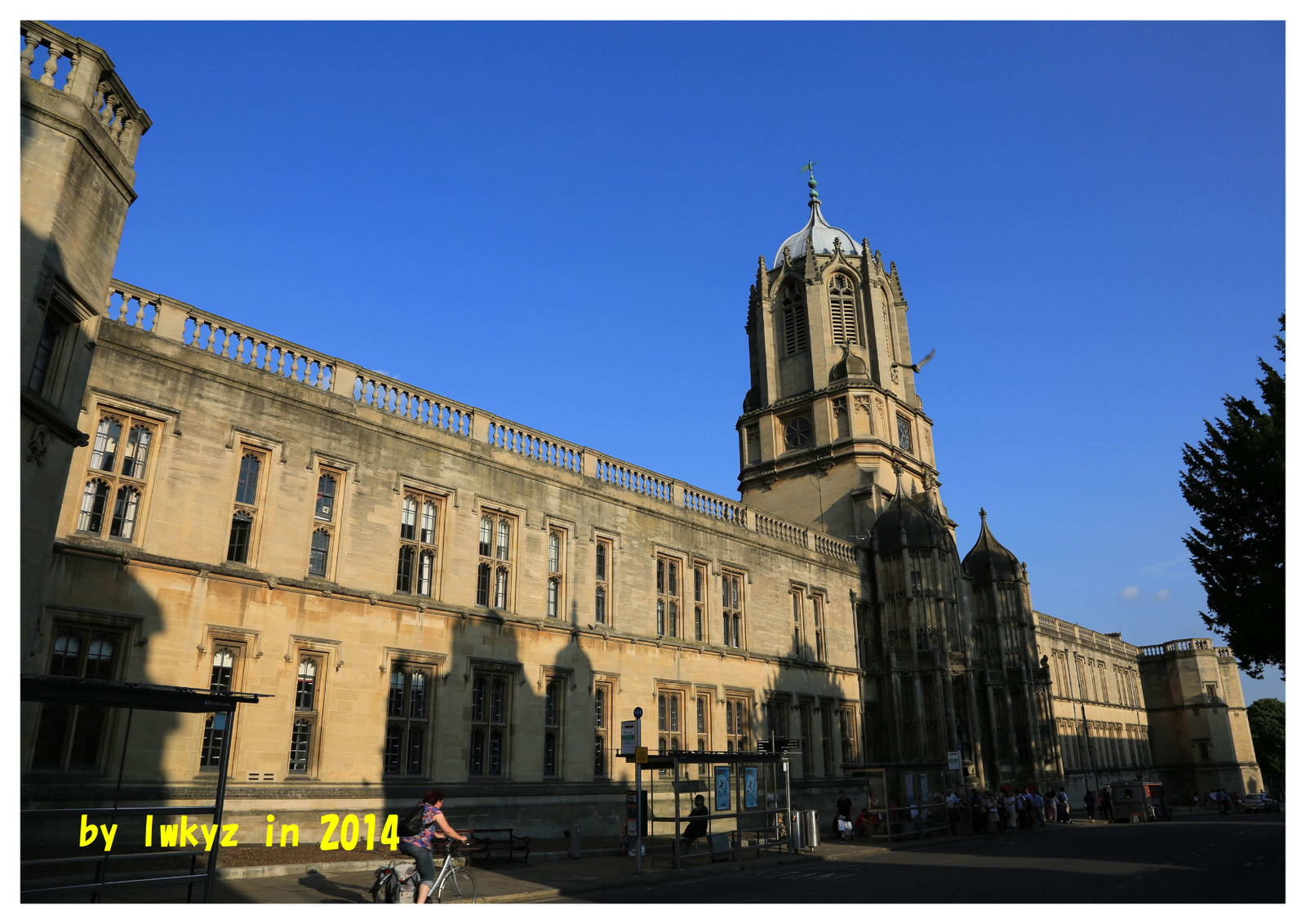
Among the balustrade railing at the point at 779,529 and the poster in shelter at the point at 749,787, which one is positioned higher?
the balustrade railing at the point at 779,529

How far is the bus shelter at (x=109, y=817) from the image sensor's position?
9.54m

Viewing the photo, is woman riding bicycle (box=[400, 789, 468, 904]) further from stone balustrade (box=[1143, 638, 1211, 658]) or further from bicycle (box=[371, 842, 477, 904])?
stone balustrade (box=[1143, 638, 1211, 658])

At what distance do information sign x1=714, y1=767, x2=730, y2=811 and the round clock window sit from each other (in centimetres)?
2616

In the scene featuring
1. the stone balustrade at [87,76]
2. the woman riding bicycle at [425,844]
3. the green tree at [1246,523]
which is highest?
the stone balustrade at [87,76]

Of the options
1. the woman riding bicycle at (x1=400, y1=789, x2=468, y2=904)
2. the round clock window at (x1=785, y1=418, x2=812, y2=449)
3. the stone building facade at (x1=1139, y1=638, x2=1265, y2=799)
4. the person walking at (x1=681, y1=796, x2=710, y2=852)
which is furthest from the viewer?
the stone building facade at (x1=1139, y1=638, x2=1265, y2=799)

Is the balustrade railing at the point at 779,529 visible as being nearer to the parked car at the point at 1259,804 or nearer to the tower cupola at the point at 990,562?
the tower cupola at the point at 990,562

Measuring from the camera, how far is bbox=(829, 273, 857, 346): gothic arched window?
1811 inches

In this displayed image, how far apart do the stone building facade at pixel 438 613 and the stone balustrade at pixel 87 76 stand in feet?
7.35

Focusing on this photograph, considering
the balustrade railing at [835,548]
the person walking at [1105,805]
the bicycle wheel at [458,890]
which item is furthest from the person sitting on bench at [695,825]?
the person walking at [1105,805]

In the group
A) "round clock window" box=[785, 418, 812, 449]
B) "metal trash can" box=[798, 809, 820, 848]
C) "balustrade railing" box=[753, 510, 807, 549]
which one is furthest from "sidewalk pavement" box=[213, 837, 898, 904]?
"round clock window" box=[785, 418, 812, 449]

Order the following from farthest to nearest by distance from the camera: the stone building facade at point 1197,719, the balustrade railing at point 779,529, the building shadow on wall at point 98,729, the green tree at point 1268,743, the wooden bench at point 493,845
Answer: the green tree at point 1268,743 → the stone building facade at point 1197,719 → the balustrade railing at point 779,529 → the wooden bench at point 493,845 → the building shadow on wall at point 98,729

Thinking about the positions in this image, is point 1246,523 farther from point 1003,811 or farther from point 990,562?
point 990,562

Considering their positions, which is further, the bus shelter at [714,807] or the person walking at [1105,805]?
the person walking at [1105,805]

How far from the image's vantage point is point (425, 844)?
1170cm
